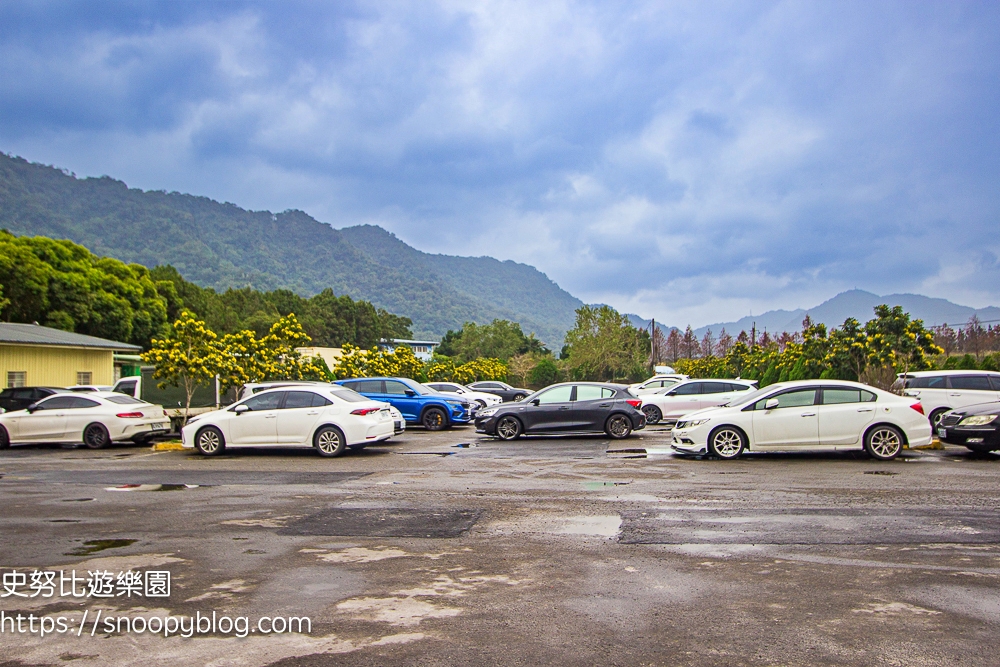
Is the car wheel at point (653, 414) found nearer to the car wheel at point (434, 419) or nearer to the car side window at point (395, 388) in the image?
the car wheel at point (434, 419)

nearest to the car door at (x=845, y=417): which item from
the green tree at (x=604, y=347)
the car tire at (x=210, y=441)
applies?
the car tire at (x=210, y=441)

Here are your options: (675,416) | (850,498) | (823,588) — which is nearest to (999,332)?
(675,416)

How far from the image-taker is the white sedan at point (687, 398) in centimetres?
2383

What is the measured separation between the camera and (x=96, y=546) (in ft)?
23.7

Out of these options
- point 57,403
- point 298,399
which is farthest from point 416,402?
point 57,403

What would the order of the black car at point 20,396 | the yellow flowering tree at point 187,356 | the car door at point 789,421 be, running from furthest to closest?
the black car at point 20,396 < the yellow flowering tree at point 187,356 < the car door at point 789,421

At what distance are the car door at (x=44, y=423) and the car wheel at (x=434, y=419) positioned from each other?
9.56m

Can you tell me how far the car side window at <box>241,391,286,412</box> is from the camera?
1581 centimetres

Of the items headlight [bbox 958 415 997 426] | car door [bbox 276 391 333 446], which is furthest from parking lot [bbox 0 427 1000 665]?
car door [bbox 276 391 333 446]

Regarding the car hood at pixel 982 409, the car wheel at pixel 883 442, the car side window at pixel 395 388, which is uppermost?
the car side window at pixel 395 388

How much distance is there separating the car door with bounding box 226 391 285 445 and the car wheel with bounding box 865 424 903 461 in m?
11.6

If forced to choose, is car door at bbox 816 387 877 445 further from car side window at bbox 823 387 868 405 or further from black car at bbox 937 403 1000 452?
black car at bbox 937 403 1000 452

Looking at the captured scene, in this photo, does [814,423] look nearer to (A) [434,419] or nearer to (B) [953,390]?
(B) [953,390]

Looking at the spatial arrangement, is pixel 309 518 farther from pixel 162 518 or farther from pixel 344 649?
pixel 344 649
